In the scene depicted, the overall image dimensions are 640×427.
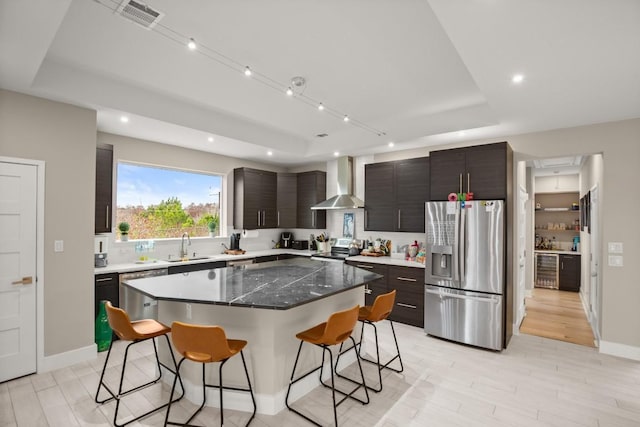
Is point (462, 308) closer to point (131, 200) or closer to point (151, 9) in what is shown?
point (151, 9)

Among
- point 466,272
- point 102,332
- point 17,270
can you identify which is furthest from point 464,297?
point 17,270

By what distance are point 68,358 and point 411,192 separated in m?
4.85

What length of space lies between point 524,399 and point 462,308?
1292 mm

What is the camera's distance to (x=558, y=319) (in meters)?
5.11

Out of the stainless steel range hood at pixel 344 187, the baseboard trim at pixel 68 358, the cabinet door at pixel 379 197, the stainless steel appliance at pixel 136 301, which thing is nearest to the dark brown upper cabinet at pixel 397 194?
the cabinet door at pixel 379 197

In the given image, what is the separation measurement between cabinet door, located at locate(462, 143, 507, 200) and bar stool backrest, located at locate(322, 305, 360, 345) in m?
2.54

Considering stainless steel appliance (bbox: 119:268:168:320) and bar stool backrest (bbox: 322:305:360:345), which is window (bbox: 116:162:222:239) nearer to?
stainless steel appliance (bbox: 119:268:168:320)

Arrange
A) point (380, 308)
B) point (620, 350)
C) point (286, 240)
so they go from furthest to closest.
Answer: point (286, 240)
point (620, 350)
point (380, 308)

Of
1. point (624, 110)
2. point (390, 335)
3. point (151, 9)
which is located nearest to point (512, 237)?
point (624, 110)

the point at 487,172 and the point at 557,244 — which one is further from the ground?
the point at 487,172

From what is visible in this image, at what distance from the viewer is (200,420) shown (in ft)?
7.97

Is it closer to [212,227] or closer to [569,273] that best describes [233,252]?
[212,227]

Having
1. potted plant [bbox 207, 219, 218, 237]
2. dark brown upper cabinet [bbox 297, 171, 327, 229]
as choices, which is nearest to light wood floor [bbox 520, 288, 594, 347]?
dark brown upper cabinet [bbox 297, 171, 327, 229]

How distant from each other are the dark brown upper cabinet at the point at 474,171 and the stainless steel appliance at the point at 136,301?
3.99 meters
